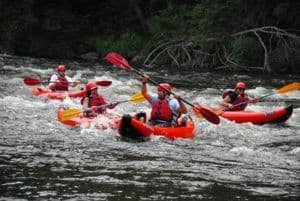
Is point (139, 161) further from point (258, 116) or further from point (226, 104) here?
point (226, 104)

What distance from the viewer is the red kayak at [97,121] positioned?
11499mm

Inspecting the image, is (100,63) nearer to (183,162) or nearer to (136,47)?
(136,47)

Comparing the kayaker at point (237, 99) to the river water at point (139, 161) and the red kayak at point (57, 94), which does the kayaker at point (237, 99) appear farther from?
the red kayak at point (57, 94)

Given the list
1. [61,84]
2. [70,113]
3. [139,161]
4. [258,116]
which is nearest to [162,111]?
[70,113]

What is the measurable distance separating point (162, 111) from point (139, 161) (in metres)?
2.29

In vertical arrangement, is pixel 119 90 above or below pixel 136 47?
below

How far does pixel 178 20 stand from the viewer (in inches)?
1050

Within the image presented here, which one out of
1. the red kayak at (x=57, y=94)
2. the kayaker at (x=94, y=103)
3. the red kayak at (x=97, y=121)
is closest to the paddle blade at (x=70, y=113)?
the red kayak at (x=97, y=121)

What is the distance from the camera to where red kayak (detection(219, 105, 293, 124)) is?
521 inches

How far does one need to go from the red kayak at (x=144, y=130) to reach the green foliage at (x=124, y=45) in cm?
1771

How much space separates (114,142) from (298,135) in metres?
3.74

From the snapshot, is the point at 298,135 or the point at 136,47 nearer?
the point at 298,135

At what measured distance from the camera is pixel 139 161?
30.1 ft

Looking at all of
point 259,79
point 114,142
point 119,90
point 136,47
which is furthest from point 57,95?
point 136,47
